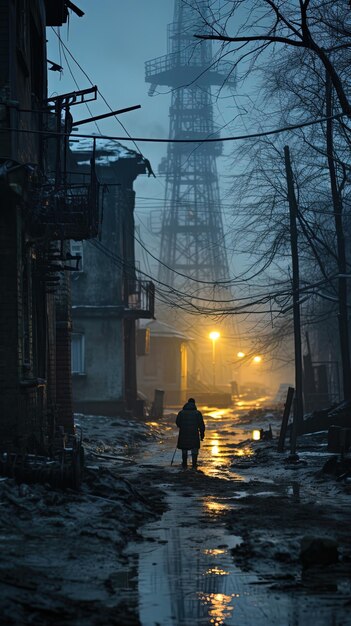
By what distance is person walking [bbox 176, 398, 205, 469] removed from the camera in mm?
20203

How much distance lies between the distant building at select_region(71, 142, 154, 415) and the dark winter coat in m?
14.5

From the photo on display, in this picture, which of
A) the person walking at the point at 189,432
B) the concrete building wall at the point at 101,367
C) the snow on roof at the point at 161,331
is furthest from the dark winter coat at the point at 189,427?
the snow on roof at the point at 161,331

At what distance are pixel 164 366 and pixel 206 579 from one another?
1891 inches

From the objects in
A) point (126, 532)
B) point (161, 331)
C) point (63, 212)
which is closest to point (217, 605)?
point (126, 532)

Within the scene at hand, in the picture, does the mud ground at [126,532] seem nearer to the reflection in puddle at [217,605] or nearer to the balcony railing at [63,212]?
the reflection in puddle at [217,605]

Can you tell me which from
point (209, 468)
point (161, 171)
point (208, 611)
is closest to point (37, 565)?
point (208, 611)

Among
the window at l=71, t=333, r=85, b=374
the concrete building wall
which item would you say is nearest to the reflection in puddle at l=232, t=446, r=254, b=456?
the concrete building wall

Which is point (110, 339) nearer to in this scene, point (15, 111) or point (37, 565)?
point (15, 111)

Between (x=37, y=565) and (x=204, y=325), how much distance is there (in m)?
69.7

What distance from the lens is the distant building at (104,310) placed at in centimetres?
3538

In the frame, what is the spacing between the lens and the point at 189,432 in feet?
66.7

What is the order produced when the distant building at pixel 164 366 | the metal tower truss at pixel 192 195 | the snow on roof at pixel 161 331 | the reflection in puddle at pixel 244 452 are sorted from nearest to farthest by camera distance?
the reflection in puddle at pixel 244 452 < the distant building at pixel 164 366 < the snow on roof at pixel 161 331 < the metal tower truss at pixel 192 195

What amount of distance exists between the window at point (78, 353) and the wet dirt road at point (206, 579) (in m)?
19.3

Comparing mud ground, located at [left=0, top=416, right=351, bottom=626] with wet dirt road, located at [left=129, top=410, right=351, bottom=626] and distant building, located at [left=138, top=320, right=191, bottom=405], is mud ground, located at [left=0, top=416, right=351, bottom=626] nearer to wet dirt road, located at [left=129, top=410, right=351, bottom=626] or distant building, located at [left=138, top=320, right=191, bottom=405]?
wet dirt road, located at [left=129, top=410, right=351, bottom=626]
